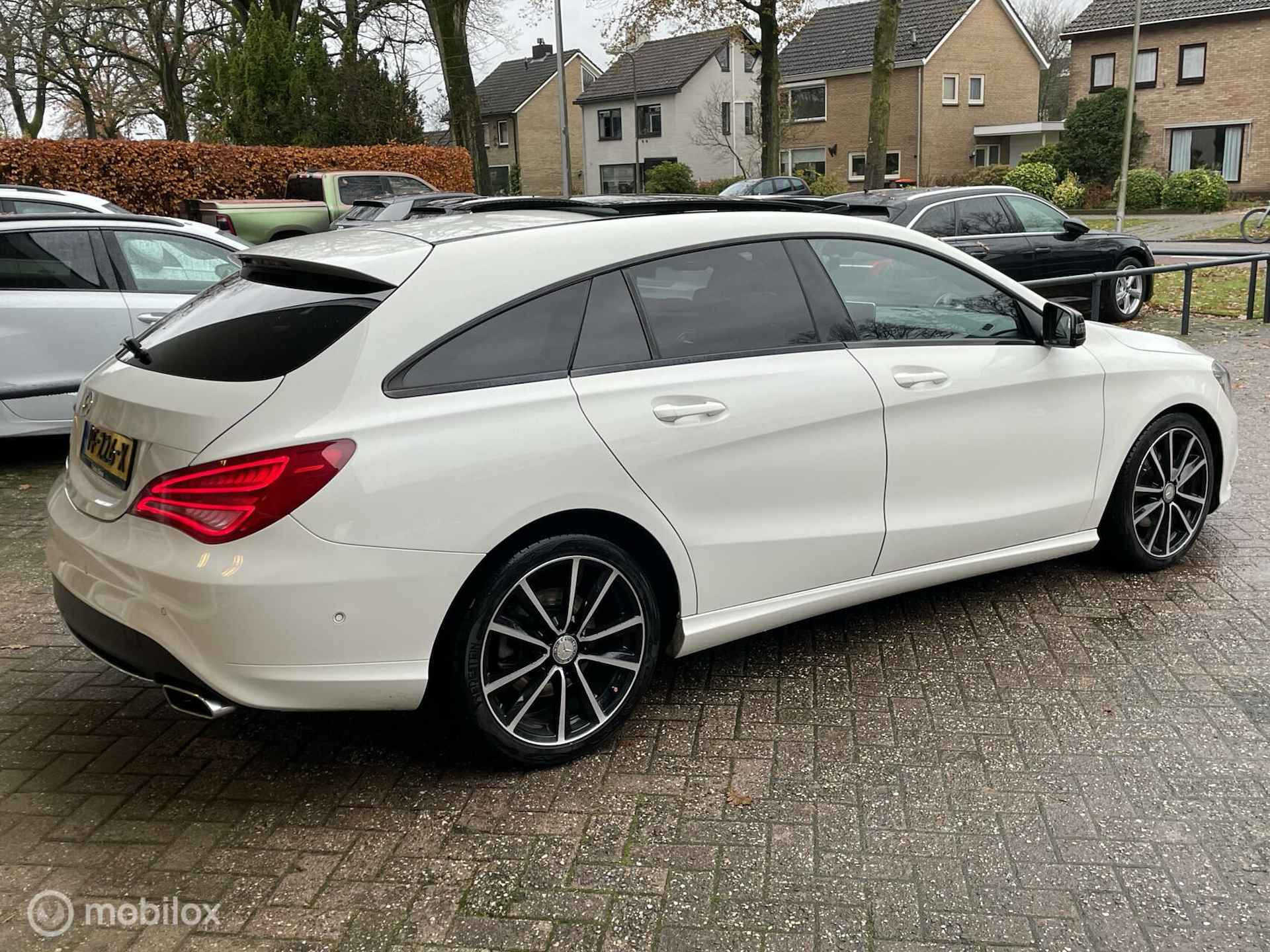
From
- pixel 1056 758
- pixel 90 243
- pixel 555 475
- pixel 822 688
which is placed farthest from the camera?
pixel 90 243

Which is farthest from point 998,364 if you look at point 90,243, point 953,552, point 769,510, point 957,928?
point 90,243

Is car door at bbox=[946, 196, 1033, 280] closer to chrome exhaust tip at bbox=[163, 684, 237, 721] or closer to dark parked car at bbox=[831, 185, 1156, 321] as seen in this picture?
dark parked car at bbox=[831, 185, 1156, 321]

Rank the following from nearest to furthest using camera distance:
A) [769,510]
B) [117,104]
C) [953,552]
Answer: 1. [769,510]
2. [953,552]
3. [117,104]

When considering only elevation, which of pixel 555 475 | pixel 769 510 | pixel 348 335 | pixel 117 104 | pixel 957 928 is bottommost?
pixel 957 928

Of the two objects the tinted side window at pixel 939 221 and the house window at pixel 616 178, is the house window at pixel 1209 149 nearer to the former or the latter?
the house window at pixel 616 178

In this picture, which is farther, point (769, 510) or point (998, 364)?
point (998, 364)

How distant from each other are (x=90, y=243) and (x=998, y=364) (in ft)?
19.4

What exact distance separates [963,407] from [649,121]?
60.3m

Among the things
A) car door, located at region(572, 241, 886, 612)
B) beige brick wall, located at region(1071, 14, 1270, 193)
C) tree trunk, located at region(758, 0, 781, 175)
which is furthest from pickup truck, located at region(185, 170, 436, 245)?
beige brick wall, located at region(1071, 14, 1270, 193)

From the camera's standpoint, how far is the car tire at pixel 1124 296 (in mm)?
13164

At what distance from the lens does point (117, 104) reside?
42500 millimetres

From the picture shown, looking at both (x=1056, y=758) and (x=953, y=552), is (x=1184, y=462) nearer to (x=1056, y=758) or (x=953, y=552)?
(x=953, y=552)

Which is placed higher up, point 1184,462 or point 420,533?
point 420,533

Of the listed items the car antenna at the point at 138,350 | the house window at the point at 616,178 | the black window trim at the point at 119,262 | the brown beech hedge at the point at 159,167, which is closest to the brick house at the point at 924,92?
the house window at the point at 616,178
